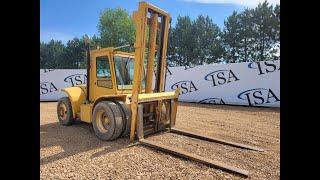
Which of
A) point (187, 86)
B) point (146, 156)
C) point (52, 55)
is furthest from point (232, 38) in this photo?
point (146, 156)

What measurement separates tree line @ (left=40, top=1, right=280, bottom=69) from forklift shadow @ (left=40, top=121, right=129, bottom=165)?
29499 mm

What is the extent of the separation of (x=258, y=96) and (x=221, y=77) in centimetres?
241

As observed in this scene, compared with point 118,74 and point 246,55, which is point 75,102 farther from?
point 246,55

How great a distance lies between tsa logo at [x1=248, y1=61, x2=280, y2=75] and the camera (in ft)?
46.1

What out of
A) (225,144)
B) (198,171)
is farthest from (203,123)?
(198,171)

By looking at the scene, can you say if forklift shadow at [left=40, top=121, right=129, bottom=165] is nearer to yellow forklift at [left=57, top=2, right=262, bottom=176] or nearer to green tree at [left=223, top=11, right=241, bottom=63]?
yellow forklift at [left=57, top=2, right=262, bottom=176]

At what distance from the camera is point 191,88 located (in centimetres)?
1758

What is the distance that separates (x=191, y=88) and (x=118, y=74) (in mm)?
10268

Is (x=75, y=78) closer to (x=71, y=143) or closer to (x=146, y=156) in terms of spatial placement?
(x=71, y=143)

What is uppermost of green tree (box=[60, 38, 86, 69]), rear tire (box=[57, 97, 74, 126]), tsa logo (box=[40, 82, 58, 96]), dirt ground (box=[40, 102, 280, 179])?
green tree (box=[60, 38, 86, 69])

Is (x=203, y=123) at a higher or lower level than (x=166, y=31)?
lower

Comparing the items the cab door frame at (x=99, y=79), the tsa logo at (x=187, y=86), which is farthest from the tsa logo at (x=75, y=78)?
the cab door frame at (x=99, y=79)

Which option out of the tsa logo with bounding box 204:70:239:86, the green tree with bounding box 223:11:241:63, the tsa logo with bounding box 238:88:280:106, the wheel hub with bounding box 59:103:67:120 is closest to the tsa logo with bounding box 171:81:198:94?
the tsa logo with bounding box 204:70:239:86

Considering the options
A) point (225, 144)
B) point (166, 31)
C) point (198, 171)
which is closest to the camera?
point (198, 171)
